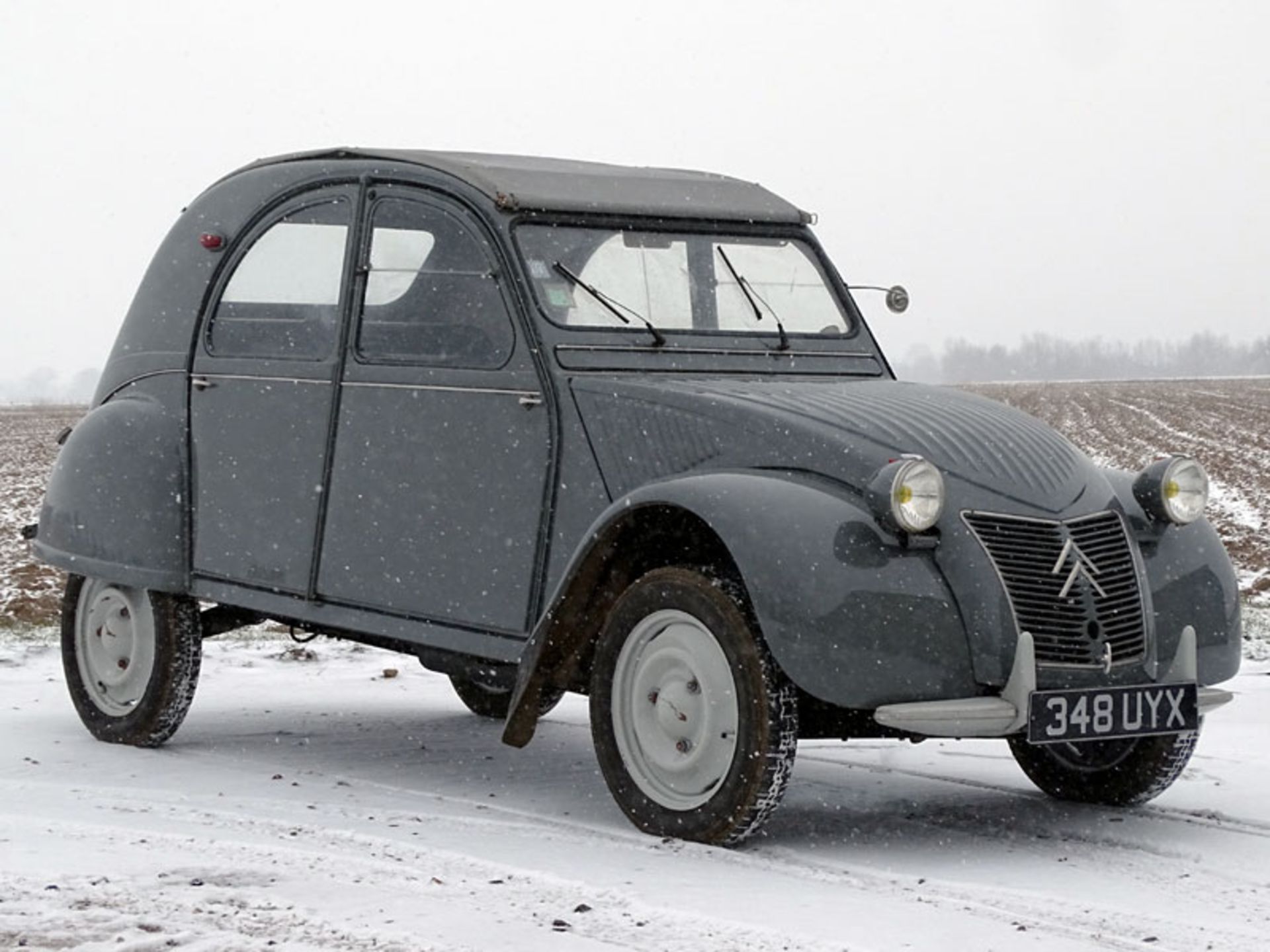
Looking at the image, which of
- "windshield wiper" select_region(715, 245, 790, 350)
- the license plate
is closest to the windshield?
"windshield wiper" select_region(715, 245, 790, 350)

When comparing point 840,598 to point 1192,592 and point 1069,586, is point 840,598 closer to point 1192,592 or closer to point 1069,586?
point 1069,586

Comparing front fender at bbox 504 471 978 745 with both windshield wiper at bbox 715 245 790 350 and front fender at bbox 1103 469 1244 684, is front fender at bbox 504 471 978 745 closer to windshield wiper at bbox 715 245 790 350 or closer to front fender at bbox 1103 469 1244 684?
front fender at bbox 1103 469 1244 684

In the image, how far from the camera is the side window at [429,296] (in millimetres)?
6914

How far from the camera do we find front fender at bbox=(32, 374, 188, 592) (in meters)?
7.98

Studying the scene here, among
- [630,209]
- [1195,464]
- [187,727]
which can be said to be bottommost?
[187,727]

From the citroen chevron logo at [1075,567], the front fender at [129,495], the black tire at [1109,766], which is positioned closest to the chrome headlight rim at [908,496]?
the citroen chevron logo at [1075,567]

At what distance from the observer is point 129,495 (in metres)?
8.05

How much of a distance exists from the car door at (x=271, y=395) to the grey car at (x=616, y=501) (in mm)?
13

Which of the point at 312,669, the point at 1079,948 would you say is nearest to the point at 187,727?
the point at 312,669

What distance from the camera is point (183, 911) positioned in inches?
Result: 200

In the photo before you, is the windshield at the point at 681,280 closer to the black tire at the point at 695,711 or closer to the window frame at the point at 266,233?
the window frame at the point at 266,233

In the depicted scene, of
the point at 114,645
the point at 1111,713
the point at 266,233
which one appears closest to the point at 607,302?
the point at 266,233

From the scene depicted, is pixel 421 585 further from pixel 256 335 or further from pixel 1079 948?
pixel 1079 948

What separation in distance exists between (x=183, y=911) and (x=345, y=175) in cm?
327
